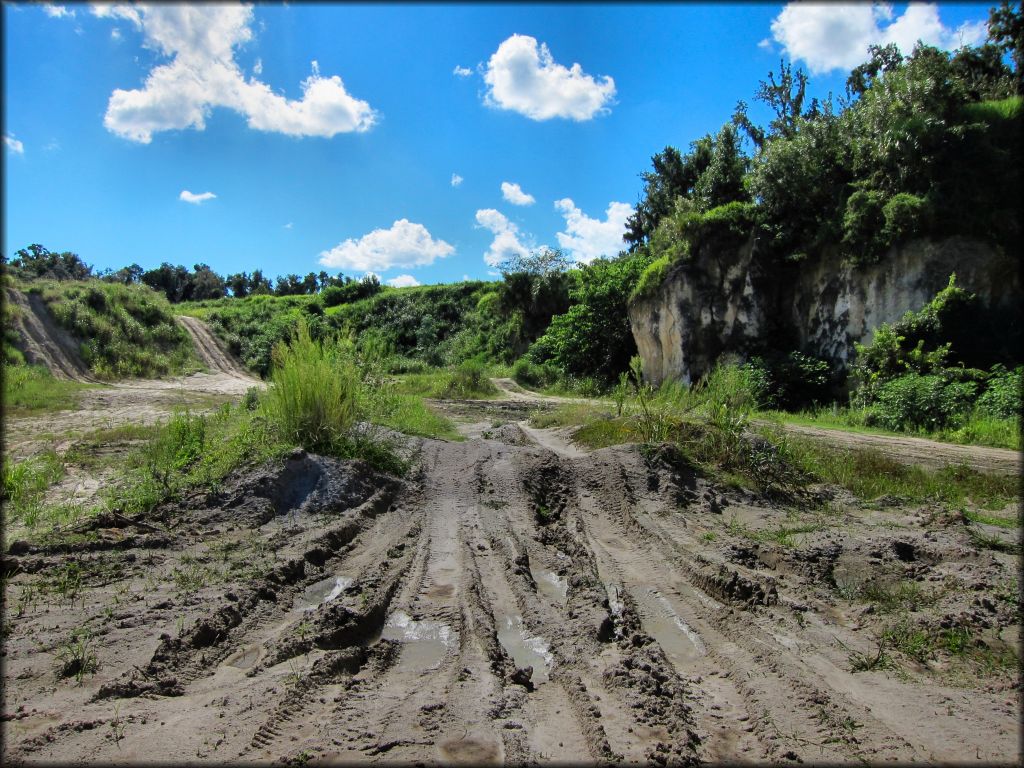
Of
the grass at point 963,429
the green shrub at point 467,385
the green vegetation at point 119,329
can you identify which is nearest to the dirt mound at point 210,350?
the green vegetation at point 119,329

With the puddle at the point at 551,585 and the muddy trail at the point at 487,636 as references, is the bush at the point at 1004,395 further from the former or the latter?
the puddle at the point at 551,585

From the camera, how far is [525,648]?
3.70 metres

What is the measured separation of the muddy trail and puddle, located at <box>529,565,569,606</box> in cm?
3

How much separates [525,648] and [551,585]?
3.82 feet

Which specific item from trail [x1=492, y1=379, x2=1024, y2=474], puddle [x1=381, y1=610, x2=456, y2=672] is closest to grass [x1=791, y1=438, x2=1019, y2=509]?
trail [x1=492, y1=379, x2=1024, y2=474]

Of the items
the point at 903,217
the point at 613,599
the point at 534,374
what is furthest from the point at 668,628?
the point at 534,374

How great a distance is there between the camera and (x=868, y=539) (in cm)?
550

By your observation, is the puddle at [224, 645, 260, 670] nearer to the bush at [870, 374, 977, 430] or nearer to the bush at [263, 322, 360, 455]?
the bush at [263, 322, 360, 455]

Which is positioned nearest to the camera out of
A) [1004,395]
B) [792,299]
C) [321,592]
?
[321,592]

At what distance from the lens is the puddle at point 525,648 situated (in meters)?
3.43

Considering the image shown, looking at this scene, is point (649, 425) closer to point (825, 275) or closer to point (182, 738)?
point (182, 738)

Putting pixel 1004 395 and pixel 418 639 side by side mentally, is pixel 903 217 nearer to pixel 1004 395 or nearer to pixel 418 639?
pixel 1004 395

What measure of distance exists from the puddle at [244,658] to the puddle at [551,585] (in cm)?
205

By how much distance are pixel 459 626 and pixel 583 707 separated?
120cm
